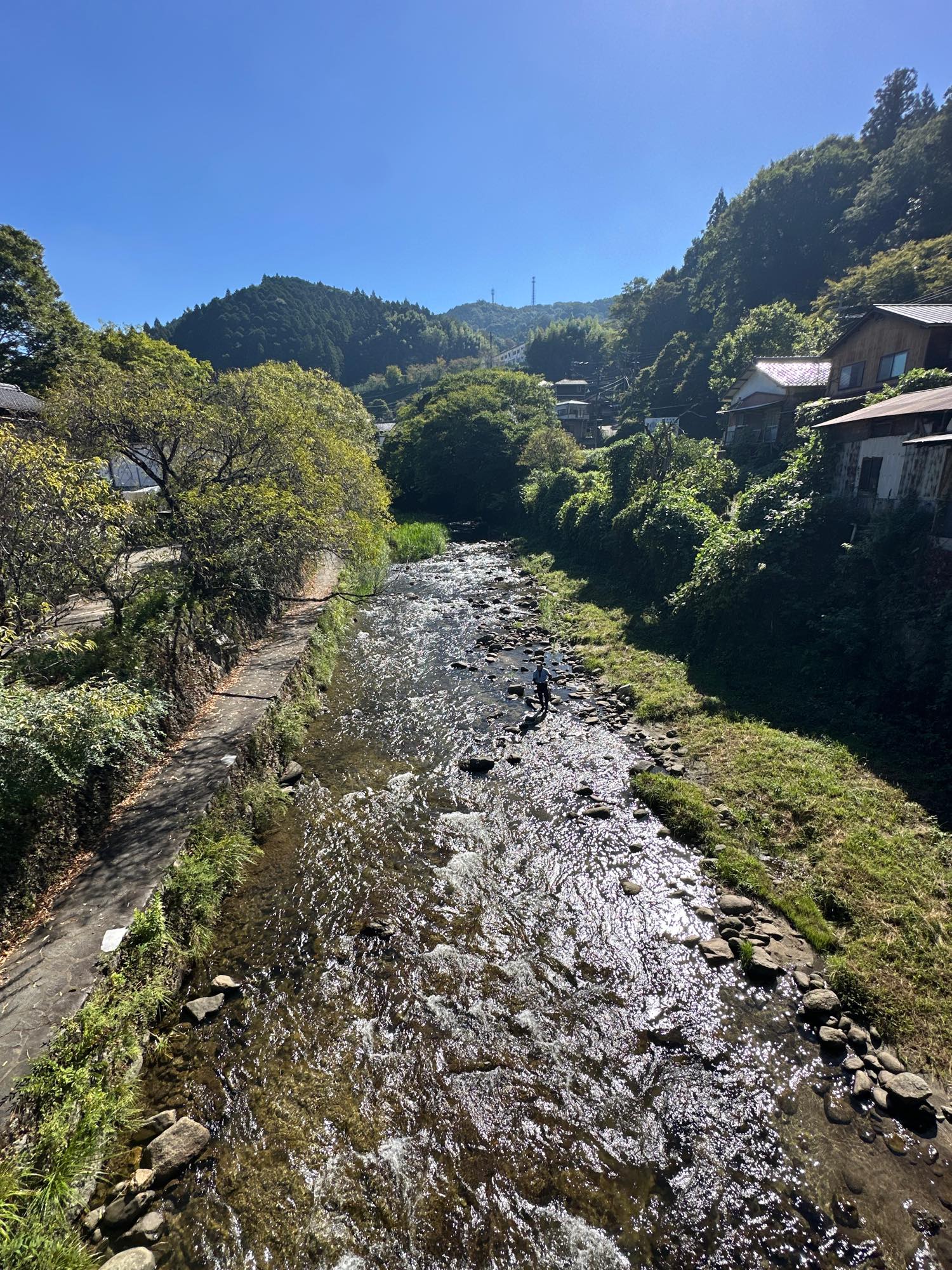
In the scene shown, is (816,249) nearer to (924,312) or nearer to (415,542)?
(924,312)

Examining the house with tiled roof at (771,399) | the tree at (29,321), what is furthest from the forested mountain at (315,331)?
the house with tiled roof at (771,399)

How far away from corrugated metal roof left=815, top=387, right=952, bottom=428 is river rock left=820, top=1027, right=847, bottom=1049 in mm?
15746

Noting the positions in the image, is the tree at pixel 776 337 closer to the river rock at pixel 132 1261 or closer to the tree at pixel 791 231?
the tree at pixel 791 231

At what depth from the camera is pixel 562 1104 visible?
709 centimetres

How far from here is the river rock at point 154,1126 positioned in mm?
6609

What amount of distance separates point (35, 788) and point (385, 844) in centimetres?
627

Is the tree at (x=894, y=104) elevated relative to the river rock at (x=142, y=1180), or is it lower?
elevated

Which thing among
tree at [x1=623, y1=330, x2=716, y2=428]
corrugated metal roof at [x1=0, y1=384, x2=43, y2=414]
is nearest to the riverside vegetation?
corrugated metal roof at [x1=0, y1=384, x2=43, y2=414]

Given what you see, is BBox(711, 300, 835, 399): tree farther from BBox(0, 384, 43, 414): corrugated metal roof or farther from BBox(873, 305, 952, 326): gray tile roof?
BBox(0, 384, 43, 414): corrugated metal roof

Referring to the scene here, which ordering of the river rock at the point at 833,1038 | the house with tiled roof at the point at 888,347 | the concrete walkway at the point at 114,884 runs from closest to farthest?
the concrete walkway at the point at 114,884 → the river rock at the point at 833,1038 → the house with tiled roof at the point at 888,347

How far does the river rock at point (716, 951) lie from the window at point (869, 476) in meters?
16.4

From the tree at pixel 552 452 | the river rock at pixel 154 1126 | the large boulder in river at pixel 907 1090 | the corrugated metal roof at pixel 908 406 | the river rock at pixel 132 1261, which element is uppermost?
the corrugated metal roof at pixel 908 406

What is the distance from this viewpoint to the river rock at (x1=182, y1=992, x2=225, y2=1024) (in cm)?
806

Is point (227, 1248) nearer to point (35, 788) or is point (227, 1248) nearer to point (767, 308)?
point (35, 788)
